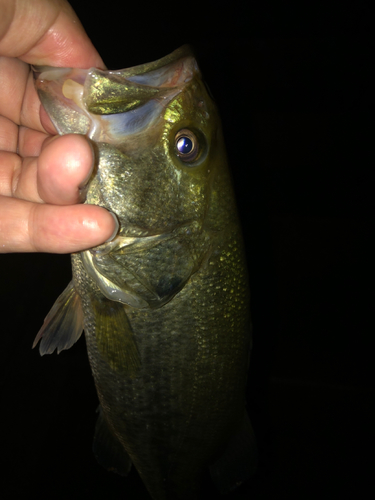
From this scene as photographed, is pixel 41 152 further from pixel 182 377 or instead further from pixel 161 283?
pixel 182 377

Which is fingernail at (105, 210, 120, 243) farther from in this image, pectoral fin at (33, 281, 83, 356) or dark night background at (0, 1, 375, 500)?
dark night background at (0, 1, 375, 500)

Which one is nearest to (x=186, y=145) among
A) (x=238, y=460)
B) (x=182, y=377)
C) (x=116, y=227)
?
(x=116, y=227)

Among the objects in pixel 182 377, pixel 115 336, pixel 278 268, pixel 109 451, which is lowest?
pixel 109 451

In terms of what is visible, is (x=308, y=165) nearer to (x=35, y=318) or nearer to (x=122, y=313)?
(x=122, y=313)

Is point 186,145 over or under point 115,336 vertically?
over

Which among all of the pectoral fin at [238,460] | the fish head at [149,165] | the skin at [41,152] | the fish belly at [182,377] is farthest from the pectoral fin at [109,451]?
the skin at [41,152]

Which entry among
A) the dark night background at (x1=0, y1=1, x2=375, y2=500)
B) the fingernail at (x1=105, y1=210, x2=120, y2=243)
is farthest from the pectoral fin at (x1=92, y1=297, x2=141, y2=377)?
the dark night background at (x1=0, y1=1, x2=375, y2=500)

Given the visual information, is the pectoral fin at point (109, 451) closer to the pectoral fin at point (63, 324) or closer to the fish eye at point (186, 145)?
the pectoral fin at point (63, 324)
